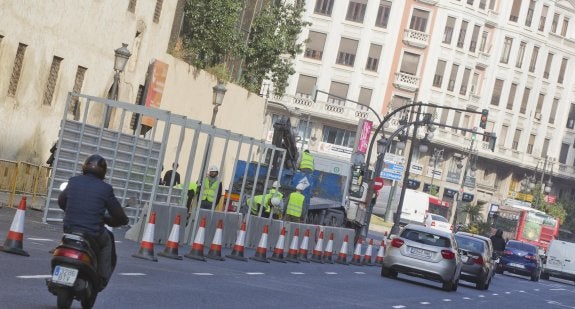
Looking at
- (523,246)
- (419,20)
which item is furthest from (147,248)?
(419,20)

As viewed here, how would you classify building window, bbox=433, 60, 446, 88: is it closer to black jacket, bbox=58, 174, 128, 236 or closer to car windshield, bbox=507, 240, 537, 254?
car windshield, bbox=507, 240, 537, 254

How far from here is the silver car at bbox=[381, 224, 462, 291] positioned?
32.5 metres

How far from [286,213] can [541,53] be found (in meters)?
71.1

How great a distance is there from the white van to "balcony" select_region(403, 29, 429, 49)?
34247mm

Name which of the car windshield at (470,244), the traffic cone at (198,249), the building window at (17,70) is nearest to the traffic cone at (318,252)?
the car windshield at (470,244)

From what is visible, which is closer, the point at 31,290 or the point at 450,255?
the point at 31,290

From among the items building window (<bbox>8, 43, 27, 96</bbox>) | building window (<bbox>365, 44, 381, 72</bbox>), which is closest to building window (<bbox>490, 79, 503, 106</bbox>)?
building window (<bbox>365, 44, 381, 72</bbox>)

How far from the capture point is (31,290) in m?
14.6

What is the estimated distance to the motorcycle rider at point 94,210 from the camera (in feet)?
42.7

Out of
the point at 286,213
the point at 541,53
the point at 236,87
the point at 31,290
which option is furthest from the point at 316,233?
the point at 541,53

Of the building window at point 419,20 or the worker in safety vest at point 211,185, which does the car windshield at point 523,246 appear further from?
the building window at point 419,20

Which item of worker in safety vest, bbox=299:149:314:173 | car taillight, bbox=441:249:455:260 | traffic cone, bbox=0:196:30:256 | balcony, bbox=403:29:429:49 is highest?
balcony, bbox=403:29:429:49

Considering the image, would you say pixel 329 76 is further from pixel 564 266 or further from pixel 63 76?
pixel 63 76

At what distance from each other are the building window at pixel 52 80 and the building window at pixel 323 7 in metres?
58.9
